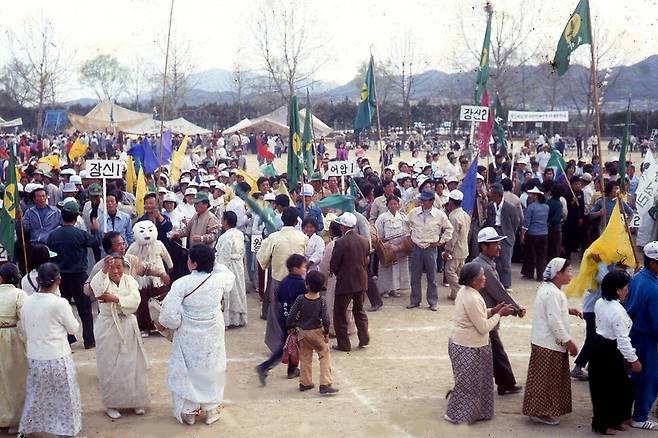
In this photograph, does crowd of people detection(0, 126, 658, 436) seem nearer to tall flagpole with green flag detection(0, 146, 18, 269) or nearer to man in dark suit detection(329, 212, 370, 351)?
man in dark suit detection(329, 212, 370, 351)

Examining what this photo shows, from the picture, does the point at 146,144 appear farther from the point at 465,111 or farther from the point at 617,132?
the point at 617,132

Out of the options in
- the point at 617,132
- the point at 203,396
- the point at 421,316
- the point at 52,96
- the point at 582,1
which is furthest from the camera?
Answer: the point at 52,96

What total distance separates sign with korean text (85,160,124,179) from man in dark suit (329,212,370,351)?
A: 3792mm

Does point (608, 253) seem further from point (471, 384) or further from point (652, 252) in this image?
point (471, 384)

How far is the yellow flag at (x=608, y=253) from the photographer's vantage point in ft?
23.8

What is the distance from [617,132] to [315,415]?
47164 mm

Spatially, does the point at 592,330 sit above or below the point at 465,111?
below

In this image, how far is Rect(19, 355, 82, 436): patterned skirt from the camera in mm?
6242

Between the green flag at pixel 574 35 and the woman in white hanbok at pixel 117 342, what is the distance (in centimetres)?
539

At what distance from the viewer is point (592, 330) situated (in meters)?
7.50

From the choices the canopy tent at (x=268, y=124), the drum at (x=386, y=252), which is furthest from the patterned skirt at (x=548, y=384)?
the canopy tent at (x=268, y=124)

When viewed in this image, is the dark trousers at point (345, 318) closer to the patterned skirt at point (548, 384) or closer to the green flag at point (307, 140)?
the patterned skirt at point (548, 384)

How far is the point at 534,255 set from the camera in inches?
504

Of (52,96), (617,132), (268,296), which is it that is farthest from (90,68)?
(268,296)
